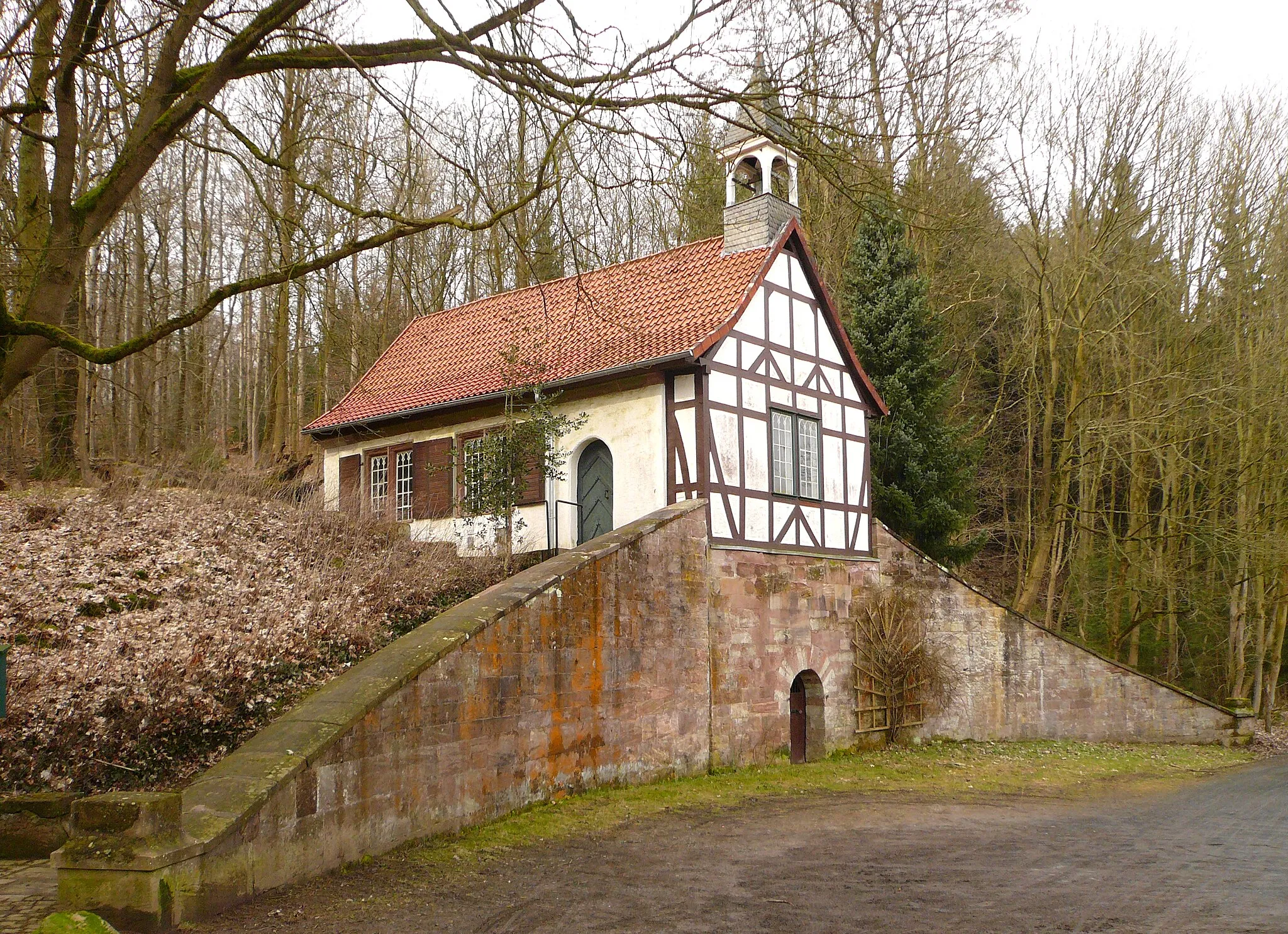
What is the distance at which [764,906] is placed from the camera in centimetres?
735

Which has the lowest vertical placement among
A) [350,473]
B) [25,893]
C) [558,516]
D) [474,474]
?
[25,893]

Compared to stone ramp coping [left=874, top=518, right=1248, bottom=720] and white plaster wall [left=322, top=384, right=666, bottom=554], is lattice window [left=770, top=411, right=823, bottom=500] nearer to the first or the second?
stone ramp coping [left=874, top=518, right=1248, bottom=720]

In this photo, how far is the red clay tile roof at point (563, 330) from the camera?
15.8 meters

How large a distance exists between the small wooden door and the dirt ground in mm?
5029

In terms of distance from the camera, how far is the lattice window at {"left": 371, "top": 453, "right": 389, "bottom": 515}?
61.7 feet

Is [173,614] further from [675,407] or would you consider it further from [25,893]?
[675,407]

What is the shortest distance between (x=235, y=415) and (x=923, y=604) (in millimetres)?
24368

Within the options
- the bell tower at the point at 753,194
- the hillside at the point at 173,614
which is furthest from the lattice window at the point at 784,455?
the hillside at the point at 173,614

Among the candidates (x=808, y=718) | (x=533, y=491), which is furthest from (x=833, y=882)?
(x=533, y=491)

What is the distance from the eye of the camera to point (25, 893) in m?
6.57

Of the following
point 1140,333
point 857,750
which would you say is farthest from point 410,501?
point 1140,333

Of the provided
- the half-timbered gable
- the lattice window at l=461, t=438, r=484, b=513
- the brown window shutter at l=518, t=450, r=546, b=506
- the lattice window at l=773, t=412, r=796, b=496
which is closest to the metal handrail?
the brown window shutter at l=518, t=450, r=546, b=506

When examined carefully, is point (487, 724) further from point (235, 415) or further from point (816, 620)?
point (235, 415)

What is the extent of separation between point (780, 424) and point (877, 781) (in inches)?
214
